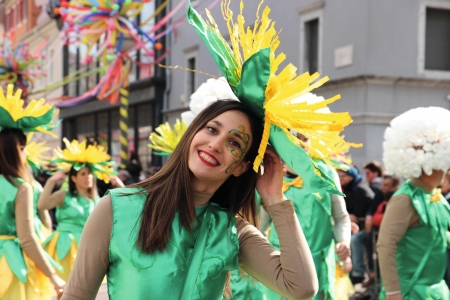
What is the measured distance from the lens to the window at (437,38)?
1366 centimetres

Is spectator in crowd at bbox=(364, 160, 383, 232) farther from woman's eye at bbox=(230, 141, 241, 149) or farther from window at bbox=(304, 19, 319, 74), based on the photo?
window at bbox=(304, 19, 319, 74)

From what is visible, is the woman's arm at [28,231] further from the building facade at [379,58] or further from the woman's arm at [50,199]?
the building facade at [379,58]

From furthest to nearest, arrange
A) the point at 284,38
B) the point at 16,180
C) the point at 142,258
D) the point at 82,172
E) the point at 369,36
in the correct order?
the point at 284,38 < the point at 369,36 < the point at 82,172 < the point at 16,180 < the point at 142,258

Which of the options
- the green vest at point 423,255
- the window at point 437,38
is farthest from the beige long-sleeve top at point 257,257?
the window at point 437,38

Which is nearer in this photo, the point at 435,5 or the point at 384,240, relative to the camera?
the point at 384,240

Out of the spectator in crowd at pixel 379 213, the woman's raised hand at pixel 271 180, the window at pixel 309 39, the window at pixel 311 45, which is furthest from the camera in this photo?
the window at pixel 311 45

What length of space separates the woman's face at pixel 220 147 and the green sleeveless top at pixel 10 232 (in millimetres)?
1953

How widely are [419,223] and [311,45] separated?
11.4m

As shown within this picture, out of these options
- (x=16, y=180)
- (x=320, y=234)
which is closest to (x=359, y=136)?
(x=320, y=234)

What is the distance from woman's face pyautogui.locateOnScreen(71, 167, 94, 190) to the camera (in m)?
6.71

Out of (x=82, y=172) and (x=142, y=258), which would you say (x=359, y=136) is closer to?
(x=82, y=172)

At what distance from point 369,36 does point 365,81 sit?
0.80 metres

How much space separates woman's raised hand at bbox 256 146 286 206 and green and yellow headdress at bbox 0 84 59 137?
6.93ft

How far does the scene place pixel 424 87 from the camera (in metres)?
13.7
